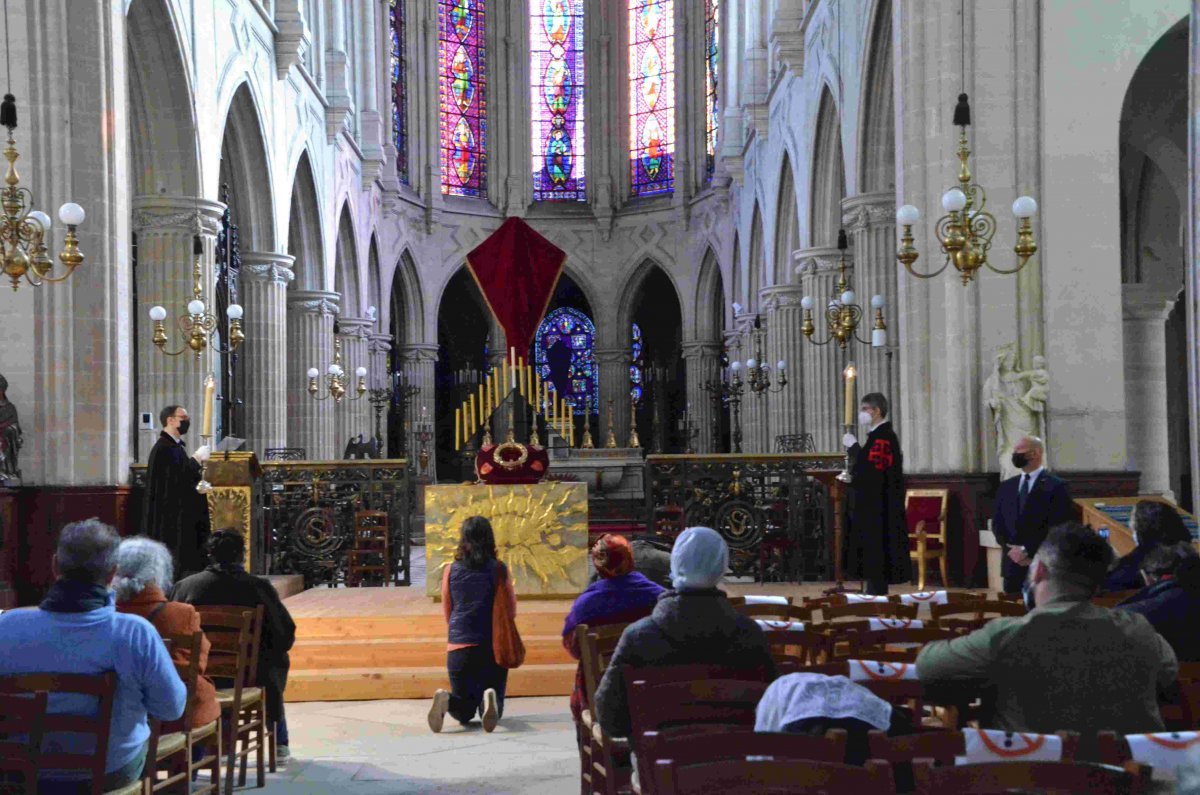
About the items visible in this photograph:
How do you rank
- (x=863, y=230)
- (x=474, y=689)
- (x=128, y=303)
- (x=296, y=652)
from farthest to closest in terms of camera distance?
(x=863, y=230), (x=128, y=303), (x=296, y=652), (x=474, y=689)

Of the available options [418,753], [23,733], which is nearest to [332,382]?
[418,753]

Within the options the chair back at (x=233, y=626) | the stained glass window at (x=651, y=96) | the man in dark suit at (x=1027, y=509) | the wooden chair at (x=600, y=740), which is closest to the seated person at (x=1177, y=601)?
the wooden chair at (x=600, y=740)

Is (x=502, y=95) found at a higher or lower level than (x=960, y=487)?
higher

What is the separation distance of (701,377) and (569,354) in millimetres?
5308

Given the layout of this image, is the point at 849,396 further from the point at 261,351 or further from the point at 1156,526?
the point at 261,351

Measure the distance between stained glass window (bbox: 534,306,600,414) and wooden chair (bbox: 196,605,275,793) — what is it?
32223mm

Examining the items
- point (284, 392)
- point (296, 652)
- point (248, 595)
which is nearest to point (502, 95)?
point (284, 392)

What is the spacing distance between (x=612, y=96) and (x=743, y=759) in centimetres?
3672

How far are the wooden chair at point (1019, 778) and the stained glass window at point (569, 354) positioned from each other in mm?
36318

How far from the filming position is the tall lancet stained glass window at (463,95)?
37.6 metres

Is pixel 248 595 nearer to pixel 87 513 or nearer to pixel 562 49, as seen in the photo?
pixel 87 513

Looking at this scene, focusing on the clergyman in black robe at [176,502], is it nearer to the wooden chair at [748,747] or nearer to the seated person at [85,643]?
the seated person at [85,643]

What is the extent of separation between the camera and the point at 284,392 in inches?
895

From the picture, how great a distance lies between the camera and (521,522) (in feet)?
36.7
